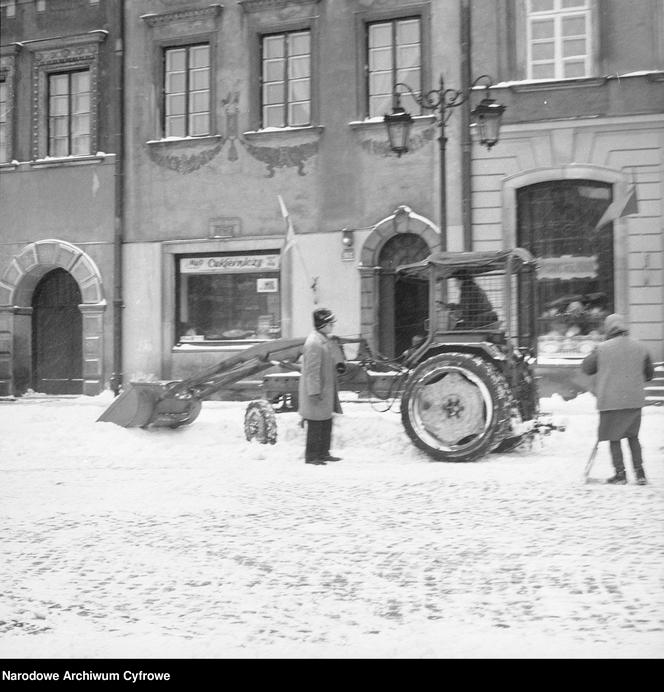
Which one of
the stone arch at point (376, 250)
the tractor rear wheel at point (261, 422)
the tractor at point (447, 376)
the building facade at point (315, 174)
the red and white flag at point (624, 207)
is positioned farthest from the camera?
the stone arch at point (376, 250)

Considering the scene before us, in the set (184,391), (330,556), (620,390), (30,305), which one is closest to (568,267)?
(184,391)

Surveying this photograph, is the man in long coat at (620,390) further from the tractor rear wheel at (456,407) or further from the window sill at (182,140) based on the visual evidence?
the window sill at (182,140)

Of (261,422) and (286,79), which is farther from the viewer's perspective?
(286,79)

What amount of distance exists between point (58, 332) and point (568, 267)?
858cm

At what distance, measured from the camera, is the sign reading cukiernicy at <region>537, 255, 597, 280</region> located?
575 inches

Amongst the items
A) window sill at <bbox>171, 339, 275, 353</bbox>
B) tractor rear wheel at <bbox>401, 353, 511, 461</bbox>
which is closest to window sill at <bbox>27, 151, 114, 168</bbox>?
window sill at <bbox>171, 339, 275, 353</bbox>

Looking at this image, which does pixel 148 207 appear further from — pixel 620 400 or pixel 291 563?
pixel 291 563

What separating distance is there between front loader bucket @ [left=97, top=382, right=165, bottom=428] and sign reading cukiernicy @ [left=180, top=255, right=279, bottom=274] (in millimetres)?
5993

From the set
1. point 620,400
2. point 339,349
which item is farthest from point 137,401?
point 620,400

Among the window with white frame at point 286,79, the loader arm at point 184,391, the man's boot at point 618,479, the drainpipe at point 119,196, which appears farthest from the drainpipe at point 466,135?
the man's boot at point 618,479

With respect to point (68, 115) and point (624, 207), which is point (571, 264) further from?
point (68, 115)

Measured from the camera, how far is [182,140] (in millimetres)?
16766

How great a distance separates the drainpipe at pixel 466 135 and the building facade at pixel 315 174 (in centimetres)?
3

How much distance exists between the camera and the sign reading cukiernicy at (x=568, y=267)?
14.6 meters
